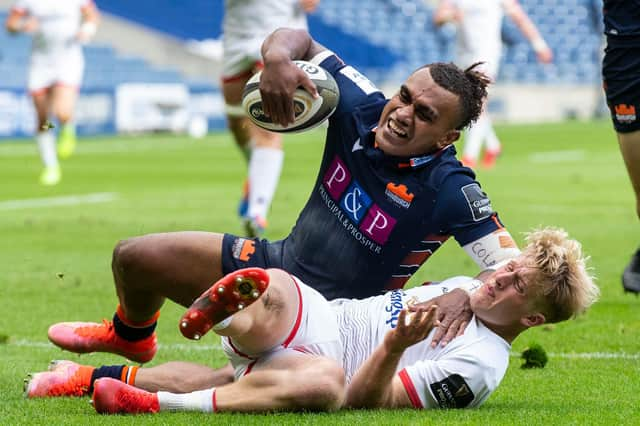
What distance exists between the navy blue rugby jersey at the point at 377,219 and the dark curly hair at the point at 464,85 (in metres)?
0.15

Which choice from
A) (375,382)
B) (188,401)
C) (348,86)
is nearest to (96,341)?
(188,401)

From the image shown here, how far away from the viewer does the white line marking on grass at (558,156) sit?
2086cm

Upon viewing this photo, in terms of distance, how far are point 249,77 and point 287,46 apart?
15.9ft

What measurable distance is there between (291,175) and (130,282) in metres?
12.8

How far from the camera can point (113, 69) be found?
3572cm

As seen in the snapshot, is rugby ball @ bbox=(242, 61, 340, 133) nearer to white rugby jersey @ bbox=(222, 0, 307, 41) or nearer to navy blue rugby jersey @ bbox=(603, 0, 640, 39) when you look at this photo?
navy blue rugby jersey @ bbox=(603, 0, 640, 39)

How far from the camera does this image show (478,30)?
1659 centimetres

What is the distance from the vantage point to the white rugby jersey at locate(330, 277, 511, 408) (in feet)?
13.6

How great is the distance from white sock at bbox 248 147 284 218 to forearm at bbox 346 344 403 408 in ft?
16.8

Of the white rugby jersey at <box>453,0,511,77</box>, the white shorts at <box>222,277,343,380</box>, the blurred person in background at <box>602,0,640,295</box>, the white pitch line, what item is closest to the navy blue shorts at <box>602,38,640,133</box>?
the blurred person in background at <box>602,0,640,295</box>

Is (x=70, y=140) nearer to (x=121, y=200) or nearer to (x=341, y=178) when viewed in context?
(x=121, y=200)

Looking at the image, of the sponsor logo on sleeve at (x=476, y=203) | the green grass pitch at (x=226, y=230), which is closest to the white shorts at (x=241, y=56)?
the green grass pitch at (x=226, y=230)

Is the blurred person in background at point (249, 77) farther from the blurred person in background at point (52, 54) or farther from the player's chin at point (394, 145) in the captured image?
the blurred person in background at point (52, 54)

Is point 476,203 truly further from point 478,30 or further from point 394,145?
point 478,30
